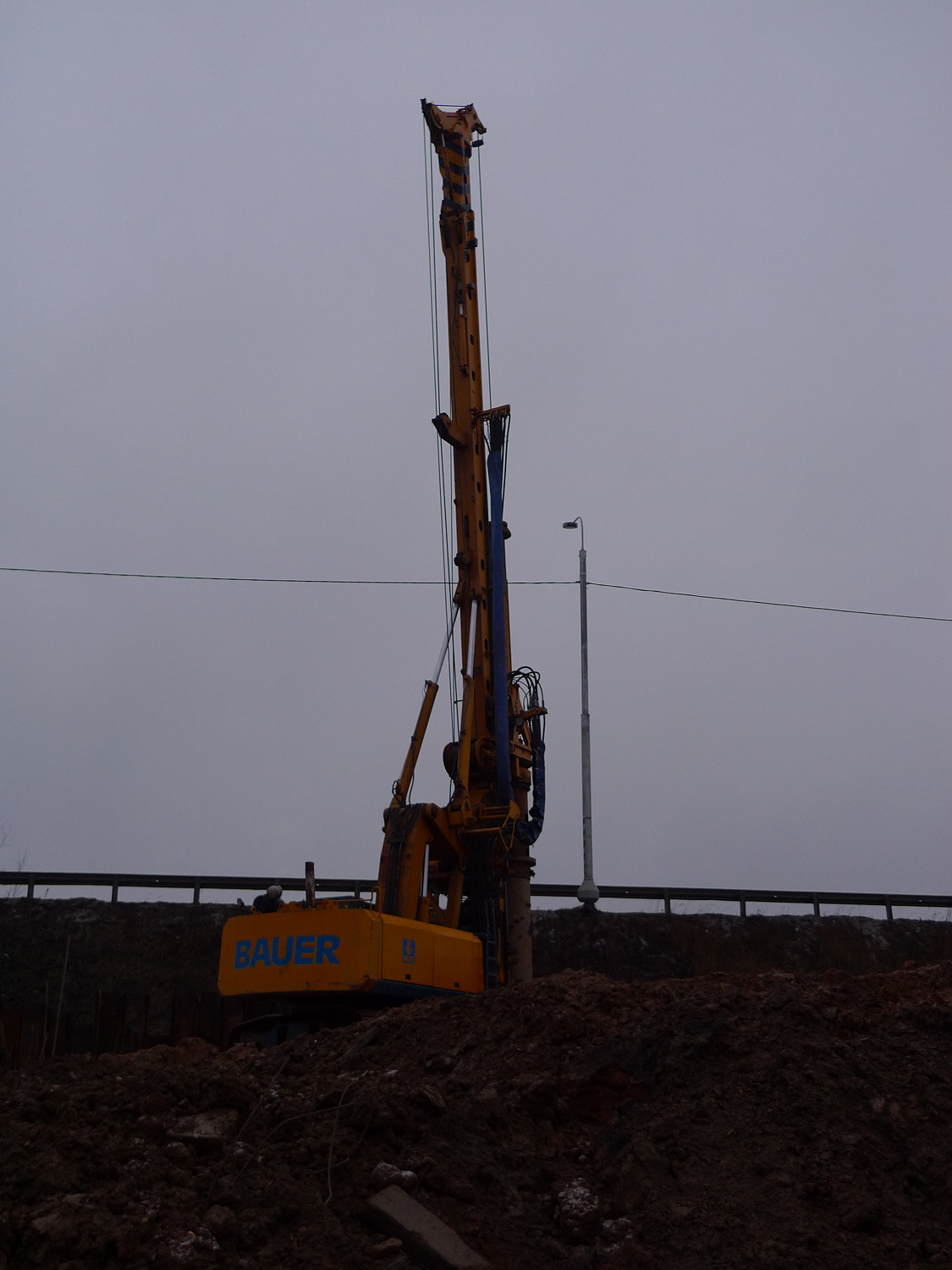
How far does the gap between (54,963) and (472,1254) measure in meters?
15.5

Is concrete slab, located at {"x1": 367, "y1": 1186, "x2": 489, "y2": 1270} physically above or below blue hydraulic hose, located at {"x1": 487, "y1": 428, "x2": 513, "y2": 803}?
below

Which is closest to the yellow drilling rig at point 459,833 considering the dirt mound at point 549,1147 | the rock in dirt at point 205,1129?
the dirt mound at point 549,1147

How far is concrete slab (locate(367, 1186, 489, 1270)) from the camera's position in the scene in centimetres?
590

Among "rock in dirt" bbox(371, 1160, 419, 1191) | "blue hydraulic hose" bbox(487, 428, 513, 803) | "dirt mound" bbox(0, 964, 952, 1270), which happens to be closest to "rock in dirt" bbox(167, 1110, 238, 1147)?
"dirt mound" bbox(0, 964, 952, 1270)

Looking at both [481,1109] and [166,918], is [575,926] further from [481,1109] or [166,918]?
[481,1109]

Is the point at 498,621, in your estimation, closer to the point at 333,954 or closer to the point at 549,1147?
the point at 333,954

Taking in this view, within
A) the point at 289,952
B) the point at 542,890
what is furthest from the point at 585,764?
the point at 289,952

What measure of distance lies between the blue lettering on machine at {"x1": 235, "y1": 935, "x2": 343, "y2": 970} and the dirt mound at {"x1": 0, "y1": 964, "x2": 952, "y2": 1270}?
2831 millimetres

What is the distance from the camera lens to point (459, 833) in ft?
47.0

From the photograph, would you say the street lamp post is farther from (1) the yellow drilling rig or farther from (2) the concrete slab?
(2) the concrete slab

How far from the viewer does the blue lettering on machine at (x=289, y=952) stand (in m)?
12.0

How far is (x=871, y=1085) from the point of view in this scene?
295 inches

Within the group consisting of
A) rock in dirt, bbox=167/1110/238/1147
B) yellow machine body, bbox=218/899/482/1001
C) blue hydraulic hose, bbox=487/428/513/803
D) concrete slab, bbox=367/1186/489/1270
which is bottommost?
concrete slab, bbox=367/1186/489/1270

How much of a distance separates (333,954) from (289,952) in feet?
1.80
